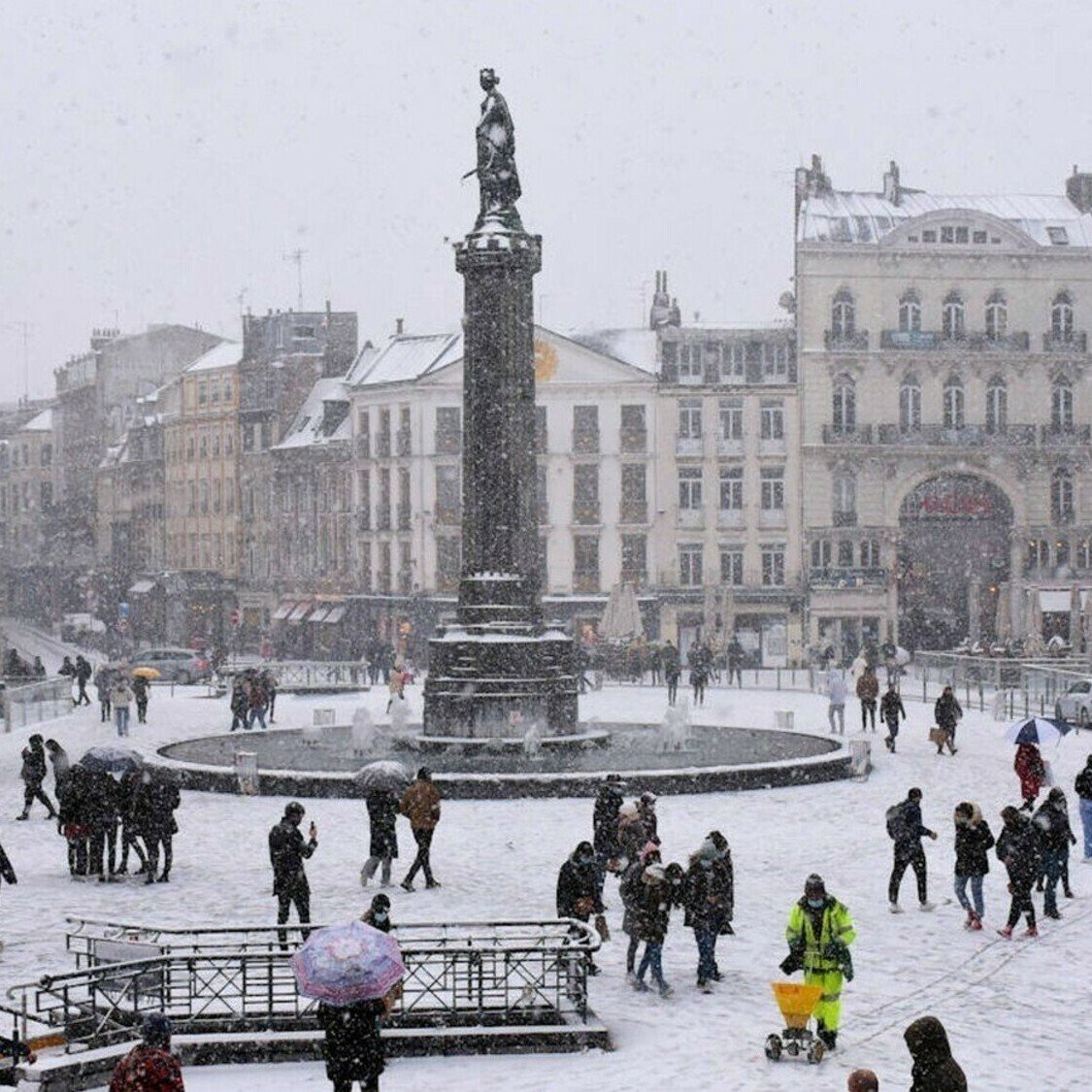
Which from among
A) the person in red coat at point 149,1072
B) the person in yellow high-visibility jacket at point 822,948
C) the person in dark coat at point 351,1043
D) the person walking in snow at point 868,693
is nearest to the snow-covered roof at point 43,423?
the person walking in snow at point 868,693

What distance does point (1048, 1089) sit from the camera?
43.1 ft

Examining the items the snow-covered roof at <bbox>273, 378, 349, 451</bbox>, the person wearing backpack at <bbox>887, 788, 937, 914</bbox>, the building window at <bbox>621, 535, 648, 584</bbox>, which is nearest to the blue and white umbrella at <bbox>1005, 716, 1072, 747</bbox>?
the person wearing backpack at <bbox>887, 788, 937, 914</bbox>

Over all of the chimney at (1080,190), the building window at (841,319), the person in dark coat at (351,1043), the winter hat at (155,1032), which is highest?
the chimney at (1080,190)

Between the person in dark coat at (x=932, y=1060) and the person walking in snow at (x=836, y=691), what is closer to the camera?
the person in dark coat at (x=932, y=1060)

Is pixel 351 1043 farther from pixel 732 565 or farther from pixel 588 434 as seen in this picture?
pixel 588 434

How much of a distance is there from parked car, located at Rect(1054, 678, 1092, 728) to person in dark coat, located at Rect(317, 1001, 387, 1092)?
30.0 m

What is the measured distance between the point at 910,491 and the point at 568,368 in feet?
38.8

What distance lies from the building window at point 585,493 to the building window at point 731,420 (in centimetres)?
435

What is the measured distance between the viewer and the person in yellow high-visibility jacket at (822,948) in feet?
46.3

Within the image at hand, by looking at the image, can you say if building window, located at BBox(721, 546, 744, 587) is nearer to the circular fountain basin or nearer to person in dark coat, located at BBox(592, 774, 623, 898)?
the circular fountain basin

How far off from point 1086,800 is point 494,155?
1499 centimetres

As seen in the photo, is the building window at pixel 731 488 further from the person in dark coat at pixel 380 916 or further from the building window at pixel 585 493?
the person in dark coat at pixel 380 916

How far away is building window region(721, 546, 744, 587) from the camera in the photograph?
6812 cm

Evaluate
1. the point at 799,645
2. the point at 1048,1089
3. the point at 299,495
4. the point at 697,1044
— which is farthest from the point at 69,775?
the point at 299,495
